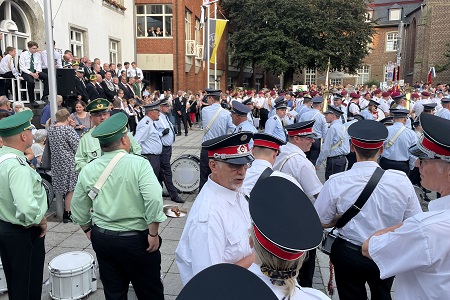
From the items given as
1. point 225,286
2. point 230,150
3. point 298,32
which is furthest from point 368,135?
point 298,32

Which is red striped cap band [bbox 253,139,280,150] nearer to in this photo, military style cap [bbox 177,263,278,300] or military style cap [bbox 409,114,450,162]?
military style cap [bbox 409,114,450,162]

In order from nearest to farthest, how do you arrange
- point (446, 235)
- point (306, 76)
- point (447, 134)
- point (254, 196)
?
point (254, 196)
point (446, 235)
point (447, 134)
point (306, 76)

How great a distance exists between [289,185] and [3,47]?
53.0 ft

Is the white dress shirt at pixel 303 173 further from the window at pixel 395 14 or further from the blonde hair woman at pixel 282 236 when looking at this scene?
the window at pixel 395 14

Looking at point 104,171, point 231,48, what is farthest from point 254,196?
point 231,48

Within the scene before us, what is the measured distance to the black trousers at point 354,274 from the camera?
10.9 feet

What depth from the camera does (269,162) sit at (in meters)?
4.03

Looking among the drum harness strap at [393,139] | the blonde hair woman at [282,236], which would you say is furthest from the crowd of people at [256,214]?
the drum harness strap at [393,139]

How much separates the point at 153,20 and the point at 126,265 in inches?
1038

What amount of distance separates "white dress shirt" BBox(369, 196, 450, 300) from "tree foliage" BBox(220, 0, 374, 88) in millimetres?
37037

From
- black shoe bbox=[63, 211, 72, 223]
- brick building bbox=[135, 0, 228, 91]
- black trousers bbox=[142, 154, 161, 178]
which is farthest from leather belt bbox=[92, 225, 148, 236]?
brick building bbox=[135, 0, 228, 91]

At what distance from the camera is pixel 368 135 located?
359cm

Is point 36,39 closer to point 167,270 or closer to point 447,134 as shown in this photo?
point 167,270

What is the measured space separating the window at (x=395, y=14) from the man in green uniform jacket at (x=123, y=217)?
2568 inches
